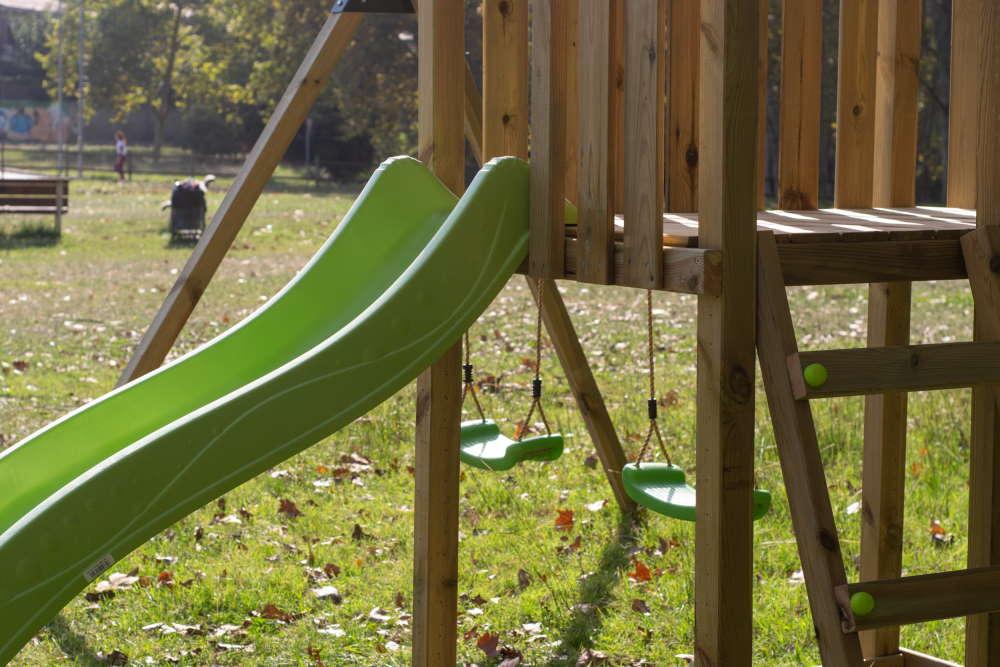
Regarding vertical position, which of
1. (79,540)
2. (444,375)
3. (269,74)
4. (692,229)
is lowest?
(79,540)

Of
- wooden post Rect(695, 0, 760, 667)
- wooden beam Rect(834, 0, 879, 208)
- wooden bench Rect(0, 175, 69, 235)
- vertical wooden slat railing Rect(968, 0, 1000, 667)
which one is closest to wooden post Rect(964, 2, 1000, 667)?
vertical wooden slat railing Rect(968, 0, 1000, 667)

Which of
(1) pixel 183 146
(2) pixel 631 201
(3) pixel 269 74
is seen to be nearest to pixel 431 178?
(2) pixel 631 201

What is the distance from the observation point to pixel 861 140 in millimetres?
3576

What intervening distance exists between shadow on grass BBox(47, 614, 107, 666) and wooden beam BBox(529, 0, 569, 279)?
6.26 ft

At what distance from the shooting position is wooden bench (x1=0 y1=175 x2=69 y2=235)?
18.5m

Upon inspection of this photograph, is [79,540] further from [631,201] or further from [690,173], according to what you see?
[690,173]

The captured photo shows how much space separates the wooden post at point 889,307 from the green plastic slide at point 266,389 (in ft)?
3.72

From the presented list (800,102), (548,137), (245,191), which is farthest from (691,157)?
(245,191)

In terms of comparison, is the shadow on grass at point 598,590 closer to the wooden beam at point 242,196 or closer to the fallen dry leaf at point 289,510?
the fallen dry leaf at point 289,510

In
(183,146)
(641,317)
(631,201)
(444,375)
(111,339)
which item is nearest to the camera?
(631,201)

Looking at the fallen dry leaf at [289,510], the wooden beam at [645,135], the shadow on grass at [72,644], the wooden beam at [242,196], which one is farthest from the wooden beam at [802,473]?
the fallen dry leaf at [289,510]

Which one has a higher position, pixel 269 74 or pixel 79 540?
pixel 269 74

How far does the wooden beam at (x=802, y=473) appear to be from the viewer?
2400 millimetres

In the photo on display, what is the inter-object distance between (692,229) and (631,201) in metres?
0.17
